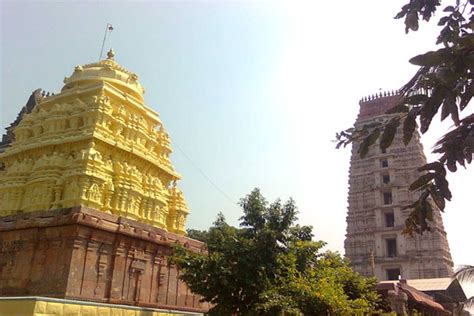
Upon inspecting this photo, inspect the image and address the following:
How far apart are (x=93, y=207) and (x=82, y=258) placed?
10.8ft

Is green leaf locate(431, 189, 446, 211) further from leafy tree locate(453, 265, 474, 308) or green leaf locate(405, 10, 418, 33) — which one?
leafy tree locate(453, 265, 474, 308)

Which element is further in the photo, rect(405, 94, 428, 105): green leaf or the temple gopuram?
the temple gopuram

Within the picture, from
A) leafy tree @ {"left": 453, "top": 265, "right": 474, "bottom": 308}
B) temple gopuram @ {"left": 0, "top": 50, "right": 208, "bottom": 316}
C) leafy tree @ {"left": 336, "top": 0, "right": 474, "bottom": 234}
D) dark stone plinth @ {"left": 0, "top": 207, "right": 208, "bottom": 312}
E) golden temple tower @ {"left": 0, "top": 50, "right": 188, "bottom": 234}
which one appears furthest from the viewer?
golden temple tower @ {"left": 0, "top": 50, "right": 188, "bottom": 234}

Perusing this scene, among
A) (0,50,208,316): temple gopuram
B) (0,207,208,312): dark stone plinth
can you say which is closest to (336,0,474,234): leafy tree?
(0,50,208,316): temple gopuram

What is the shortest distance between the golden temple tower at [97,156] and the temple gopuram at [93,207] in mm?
57

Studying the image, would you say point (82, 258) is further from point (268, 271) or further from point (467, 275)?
point (467, 275)

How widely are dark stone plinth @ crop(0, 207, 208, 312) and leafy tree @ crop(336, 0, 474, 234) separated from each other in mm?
14872

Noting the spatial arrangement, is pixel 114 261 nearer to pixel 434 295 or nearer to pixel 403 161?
pixel 434 295

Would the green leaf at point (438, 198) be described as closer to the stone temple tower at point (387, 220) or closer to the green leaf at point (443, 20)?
the green leaf at point (443, 20)

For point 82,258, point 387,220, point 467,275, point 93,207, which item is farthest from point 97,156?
point 387,220

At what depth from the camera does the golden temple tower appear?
20484mm

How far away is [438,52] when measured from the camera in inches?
126

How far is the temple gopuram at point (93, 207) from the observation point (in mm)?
16562

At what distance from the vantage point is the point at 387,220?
41500mm
